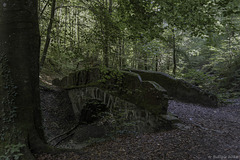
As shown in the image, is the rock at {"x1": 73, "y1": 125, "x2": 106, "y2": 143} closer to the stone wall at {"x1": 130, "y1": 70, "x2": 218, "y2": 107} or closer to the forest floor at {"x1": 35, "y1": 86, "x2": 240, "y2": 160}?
the forest floor at {"x1": 35, "y1": 86, "x2": 240, "y2": 160}

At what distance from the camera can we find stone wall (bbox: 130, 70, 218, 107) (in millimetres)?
8970

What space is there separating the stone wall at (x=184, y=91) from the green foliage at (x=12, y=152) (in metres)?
8.50

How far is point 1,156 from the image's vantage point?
2.98m

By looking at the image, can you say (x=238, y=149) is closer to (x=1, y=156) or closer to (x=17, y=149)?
(x=17, y=149)

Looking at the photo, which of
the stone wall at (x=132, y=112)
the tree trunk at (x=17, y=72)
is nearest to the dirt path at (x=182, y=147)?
Answer: the tree trunk at (x=17, y=72)

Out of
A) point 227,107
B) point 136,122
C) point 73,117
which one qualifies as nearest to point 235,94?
point 227,107

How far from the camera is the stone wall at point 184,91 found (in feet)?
29.4

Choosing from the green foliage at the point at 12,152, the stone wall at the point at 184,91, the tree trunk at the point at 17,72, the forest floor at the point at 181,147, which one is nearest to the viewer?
the green foliage at the point at 12,152

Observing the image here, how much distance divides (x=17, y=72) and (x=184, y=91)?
8.55 m

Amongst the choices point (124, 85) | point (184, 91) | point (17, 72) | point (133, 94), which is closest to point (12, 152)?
point (17, 72)

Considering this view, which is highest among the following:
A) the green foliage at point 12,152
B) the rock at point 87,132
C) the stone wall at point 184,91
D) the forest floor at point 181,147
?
the stone wall at point 184,91

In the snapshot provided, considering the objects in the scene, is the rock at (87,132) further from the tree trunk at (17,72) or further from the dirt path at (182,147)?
the tree trunk at (17,72)

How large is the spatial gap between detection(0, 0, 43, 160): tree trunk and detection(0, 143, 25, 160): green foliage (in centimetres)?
7

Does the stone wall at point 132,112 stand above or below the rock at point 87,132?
above
